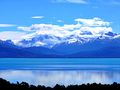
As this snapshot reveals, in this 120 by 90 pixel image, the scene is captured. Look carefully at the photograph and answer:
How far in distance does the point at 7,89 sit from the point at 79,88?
5.48 m

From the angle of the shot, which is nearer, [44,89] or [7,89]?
[7,89]

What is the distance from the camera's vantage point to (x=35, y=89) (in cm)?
3014

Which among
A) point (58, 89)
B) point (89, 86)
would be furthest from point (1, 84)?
point (89, 86)

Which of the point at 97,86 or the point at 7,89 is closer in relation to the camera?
the point at 7,89

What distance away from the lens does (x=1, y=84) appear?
30.8 meters

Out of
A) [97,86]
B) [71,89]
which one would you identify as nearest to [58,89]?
[71,89]

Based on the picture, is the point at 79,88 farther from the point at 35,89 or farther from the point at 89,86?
the point at 35,89

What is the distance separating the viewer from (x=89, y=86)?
30922 mm

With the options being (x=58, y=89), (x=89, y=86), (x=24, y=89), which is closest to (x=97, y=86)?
(x=89, y=86)

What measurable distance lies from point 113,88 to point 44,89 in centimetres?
505

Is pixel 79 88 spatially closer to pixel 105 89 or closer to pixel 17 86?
pixel 105 89

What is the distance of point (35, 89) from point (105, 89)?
201 inches

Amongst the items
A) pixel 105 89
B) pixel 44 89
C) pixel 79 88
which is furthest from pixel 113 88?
pixel 44 89

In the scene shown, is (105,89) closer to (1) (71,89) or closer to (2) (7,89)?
(1) (71,89)
